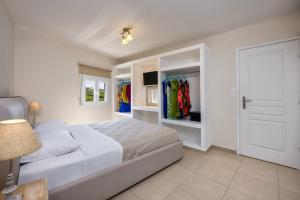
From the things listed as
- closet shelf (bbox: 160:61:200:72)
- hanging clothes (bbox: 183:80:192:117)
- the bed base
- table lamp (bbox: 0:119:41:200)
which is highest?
closet shelf (bbox: 160:61:200:72)

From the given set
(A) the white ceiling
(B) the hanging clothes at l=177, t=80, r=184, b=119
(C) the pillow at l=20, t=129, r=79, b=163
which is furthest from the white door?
(C) the pillow at l=20, t=129, r=79, b=163

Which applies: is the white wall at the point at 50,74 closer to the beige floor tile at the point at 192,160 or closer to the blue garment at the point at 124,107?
the blue garment at the point at 124,107

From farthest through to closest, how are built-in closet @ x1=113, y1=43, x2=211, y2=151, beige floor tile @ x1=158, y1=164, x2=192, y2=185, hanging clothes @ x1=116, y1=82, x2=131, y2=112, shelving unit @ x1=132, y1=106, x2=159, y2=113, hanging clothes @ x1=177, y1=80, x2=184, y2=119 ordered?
hanging clothes @ x1=116, y1=82, x2=131, y2=112 < shelving unit @ x1=132, y1=106, x2=159, y2=113 < hanging clothes @ x1=177, y1=80, x2=184, y2=119 < built-in closet @ x1=113, y1=43, x2=211, y2=151 < beige floor tile @ x1=158, y1=164, x2=192, y2=185

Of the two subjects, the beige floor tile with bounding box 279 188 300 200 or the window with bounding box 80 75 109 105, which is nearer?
the beige floor tile with bounding box 279 188 300 200

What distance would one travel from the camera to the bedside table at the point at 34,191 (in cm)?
86

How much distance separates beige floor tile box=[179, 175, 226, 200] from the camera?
1538 mm

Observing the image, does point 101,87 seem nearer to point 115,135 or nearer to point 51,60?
point 51,60

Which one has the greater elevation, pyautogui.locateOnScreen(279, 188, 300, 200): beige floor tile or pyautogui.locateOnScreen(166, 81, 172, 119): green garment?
pyautogui.locateOnScreen(166, 81, 172, 119): green garment

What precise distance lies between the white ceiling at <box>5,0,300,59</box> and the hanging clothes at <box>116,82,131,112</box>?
58.3 inches

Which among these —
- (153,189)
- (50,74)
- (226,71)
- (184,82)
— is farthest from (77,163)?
(226,71)

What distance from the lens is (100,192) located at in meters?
1.40

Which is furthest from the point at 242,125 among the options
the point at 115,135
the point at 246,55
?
the point at 115,135

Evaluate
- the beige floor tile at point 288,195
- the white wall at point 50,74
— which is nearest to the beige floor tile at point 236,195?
the beige floor tile at point 288,195

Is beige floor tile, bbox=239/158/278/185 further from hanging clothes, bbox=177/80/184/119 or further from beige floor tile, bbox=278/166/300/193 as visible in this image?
hanging clothes, bbox=177/80/184/119
